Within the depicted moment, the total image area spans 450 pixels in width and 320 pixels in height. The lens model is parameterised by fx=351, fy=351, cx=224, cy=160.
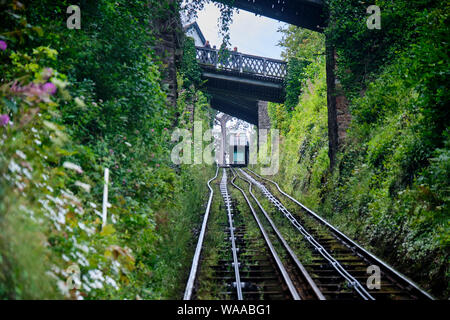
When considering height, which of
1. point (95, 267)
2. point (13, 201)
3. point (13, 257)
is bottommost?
point (95, 267)

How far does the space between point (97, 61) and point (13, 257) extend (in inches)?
187

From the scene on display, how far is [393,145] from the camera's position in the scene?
8664mm

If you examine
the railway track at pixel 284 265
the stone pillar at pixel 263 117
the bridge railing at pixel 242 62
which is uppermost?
the bridge railing at pixel 242 62

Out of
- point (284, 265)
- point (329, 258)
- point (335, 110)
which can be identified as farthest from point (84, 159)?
point (335, 110)

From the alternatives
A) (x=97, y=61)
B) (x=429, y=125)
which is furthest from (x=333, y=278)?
(x=97, y=61)

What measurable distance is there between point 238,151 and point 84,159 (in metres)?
33.1

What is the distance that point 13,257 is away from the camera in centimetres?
278

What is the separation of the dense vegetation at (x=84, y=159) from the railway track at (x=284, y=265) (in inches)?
21.6

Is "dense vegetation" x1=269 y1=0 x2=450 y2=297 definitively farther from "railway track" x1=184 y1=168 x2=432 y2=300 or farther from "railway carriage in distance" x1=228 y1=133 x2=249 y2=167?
"railway carriage in distance" x1=228 y1=133 x2=249 y2=167

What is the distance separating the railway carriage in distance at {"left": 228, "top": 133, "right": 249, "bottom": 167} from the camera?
37.9 metres

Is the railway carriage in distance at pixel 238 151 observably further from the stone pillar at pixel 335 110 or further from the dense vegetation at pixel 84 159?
the dense vegetation at pixel 84 159

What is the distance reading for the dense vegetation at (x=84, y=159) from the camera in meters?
3.13

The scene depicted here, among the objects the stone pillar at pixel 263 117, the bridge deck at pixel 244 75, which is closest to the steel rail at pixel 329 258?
the bridge deck at pixel 244 75
